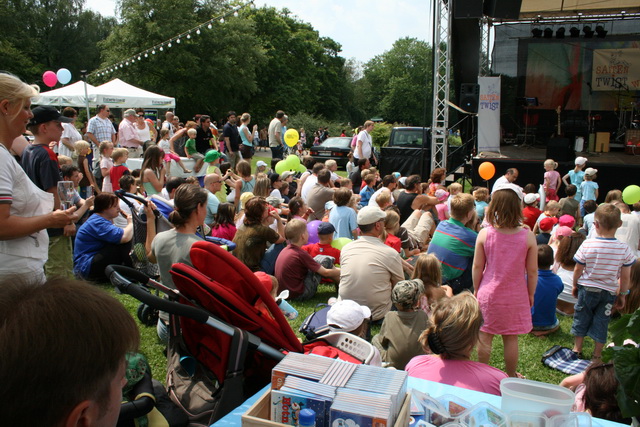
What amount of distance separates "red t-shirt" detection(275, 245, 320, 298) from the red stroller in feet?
9.63

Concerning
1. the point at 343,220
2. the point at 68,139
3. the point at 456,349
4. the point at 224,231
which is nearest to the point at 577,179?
the point at 343,220

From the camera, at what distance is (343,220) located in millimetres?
7168

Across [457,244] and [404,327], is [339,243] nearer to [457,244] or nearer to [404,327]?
[457,244]

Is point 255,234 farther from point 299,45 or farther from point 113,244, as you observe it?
point 299,45

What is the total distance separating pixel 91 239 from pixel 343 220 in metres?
3.21

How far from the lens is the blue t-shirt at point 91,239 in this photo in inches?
229

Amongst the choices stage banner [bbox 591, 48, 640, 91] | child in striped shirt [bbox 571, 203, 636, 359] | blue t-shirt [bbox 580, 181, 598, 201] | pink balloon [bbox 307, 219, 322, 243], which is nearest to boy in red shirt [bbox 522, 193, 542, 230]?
blue t-shirt [bbox 580, 181, 598, 201]

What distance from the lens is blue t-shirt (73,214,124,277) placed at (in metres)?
5.83

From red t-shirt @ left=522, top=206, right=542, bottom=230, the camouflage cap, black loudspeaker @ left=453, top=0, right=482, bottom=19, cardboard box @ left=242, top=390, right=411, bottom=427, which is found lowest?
red t-shirt @ left=522, top=206, right=542, bottom=230

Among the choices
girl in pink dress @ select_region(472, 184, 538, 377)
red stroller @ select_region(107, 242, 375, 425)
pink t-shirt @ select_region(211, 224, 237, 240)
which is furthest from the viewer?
pink t-shirt @ select_region(211, 224, 237, 240)

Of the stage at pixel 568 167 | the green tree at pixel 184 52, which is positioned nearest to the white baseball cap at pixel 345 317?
the stage at pixel 568 167

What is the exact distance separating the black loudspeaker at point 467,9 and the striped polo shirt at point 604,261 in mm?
9855

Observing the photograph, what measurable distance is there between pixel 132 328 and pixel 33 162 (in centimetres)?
333

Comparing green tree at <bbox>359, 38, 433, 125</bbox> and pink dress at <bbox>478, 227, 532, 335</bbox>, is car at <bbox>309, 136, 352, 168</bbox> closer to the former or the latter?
pink dress at <bbox>478, 227, 532, 335</bbox>
